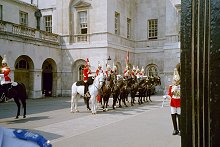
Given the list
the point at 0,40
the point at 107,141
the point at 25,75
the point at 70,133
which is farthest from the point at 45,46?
the point at 107,141

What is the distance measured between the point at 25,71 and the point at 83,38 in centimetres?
626

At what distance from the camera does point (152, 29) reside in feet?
103

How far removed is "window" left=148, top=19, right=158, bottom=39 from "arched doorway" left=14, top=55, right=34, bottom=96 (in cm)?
1391

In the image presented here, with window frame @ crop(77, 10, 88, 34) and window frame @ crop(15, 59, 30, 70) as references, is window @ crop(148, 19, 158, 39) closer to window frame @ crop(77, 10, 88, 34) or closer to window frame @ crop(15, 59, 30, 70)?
window frame @ crop(77, 10, 88, 34)

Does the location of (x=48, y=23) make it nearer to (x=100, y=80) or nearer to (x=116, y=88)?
(x=116, y=88)

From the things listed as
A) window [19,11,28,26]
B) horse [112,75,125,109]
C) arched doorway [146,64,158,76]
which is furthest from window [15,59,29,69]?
arched doorway [146,64,158,76]

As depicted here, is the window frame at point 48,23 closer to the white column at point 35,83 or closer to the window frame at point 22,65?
the window frame at point 22,65

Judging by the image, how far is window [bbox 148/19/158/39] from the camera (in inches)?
1233

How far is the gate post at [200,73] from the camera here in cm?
113

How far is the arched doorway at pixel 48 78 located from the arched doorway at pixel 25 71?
2476mm

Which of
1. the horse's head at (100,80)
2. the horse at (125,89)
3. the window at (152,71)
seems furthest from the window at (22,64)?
the window at (152,71)

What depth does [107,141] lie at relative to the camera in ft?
26.5

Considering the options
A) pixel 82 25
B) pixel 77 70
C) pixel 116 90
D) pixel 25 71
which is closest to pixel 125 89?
pixel 116 90

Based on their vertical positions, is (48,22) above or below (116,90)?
above
